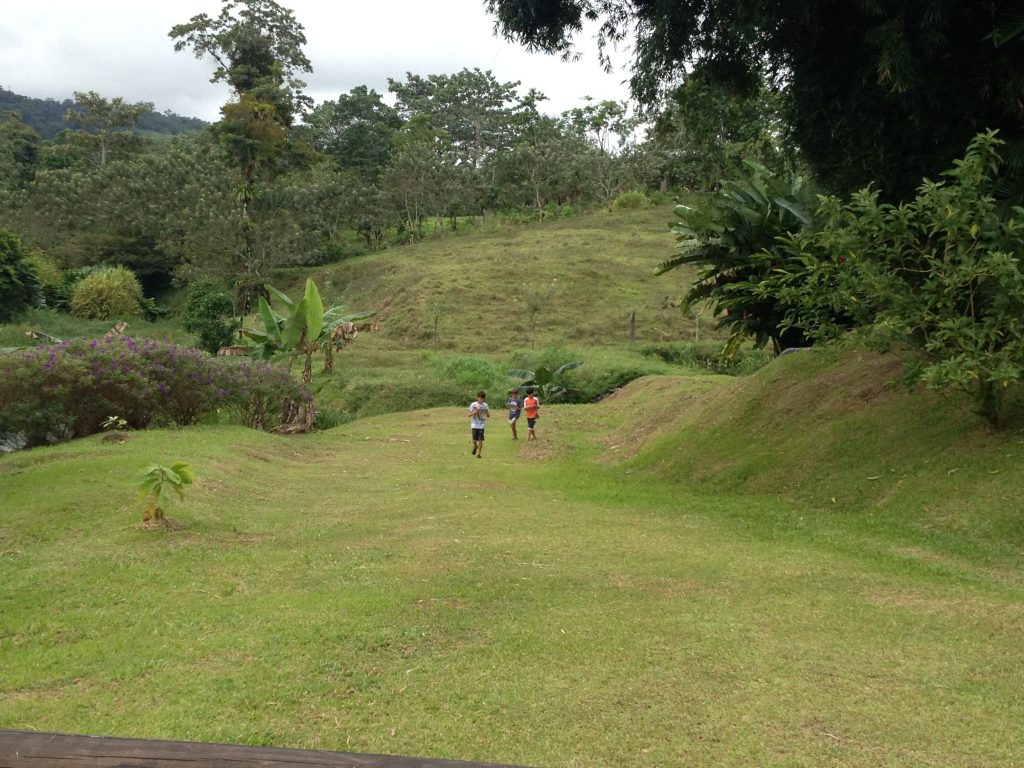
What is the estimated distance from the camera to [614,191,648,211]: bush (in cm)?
5944

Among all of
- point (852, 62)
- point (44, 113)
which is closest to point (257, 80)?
point (852, 62)

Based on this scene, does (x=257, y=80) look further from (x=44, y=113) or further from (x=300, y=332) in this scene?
(x=44, y=113)

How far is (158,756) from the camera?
8.77 feet

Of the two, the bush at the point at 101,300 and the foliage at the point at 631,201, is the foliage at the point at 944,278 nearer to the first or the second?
the bush at the point at 101,300

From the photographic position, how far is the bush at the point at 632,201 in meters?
59.4

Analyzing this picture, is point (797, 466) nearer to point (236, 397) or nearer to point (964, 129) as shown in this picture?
point (964, 129)

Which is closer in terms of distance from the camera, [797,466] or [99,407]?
[797,466]

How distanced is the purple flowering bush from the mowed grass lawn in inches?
187

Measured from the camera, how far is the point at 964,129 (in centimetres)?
1142

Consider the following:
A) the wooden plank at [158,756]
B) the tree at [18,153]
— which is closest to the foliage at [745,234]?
the wooden plank at [158,756]

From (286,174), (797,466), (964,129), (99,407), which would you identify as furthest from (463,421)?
(286,174)

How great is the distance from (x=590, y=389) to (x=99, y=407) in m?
15.8

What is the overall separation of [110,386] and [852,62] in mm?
13978

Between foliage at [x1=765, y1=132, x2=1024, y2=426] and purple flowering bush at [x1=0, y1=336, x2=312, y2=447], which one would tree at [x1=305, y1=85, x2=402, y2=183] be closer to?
purple flowering bush at [x1=0, y1=336, x2=312, y2=447]
